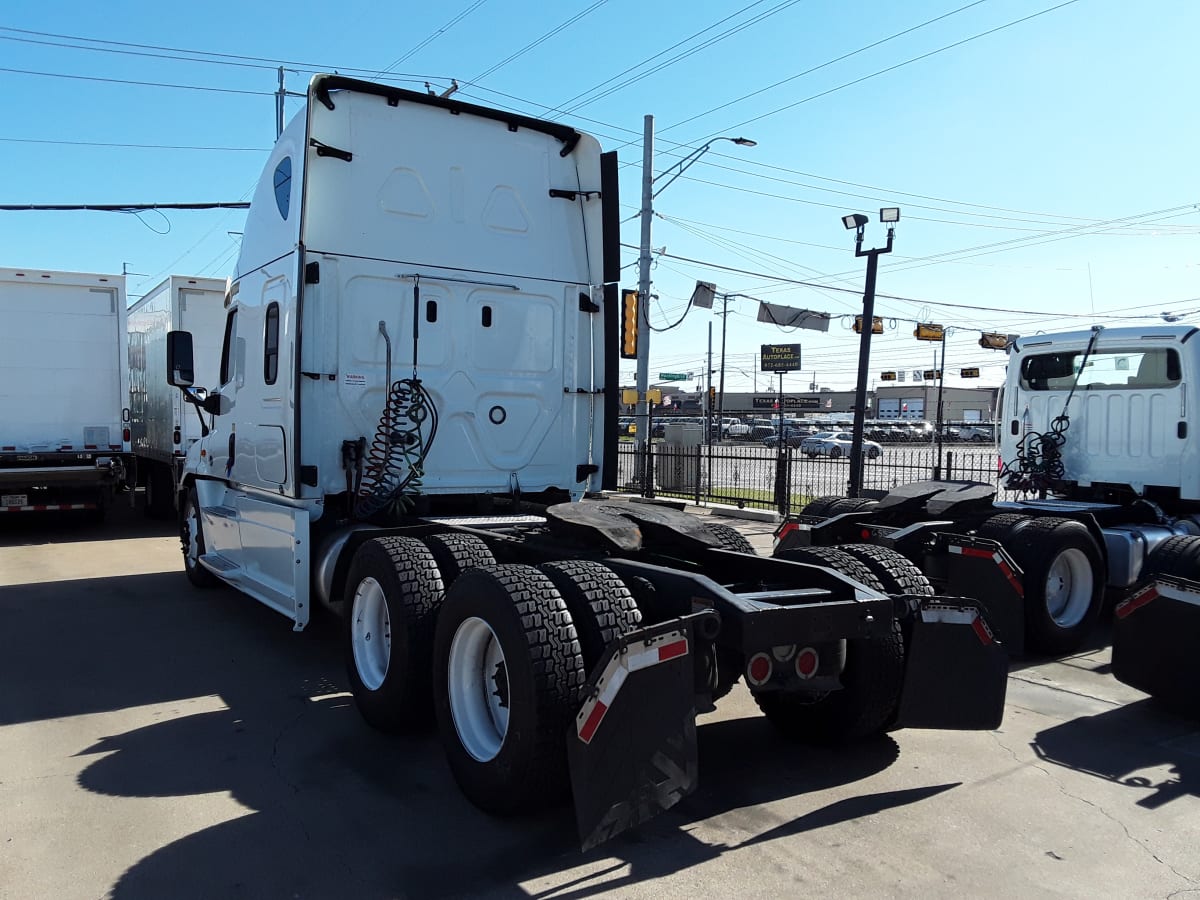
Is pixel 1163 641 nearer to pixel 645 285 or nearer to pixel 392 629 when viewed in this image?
pixel 392 629

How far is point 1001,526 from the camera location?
6805 millimetres

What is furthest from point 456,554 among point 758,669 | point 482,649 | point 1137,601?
point 1137,601

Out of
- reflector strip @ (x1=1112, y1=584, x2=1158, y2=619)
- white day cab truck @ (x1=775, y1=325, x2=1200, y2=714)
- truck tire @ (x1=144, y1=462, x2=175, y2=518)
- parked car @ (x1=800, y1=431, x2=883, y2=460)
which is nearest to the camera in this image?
reflector strip @ (x1=1112, y1=584, x2=1158, y2=619)

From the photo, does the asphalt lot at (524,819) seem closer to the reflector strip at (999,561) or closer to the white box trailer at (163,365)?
the reflector strip at (999,561)

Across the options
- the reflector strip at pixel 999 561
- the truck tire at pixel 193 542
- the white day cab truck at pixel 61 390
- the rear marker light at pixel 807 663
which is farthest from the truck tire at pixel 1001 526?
the white day cab truck at pixel 61 390

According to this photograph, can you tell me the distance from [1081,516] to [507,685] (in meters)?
5.68

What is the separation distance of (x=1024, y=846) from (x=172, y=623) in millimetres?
6875

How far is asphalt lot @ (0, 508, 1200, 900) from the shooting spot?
11.1ft

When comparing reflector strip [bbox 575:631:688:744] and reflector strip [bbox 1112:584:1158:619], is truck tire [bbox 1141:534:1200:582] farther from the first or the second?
reflector strip [bbox 575:631:688:744]

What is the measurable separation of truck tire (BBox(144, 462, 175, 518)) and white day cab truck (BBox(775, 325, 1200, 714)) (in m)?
11.6

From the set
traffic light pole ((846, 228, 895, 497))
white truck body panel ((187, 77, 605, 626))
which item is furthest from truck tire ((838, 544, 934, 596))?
traffic light pole ((846, 228, 895, 497))

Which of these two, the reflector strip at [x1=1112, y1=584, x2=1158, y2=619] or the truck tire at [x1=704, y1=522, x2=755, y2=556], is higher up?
the truck tire at [x1=704, y1=522, x2=755, y2=556]

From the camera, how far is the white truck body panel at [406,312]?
20.3ft

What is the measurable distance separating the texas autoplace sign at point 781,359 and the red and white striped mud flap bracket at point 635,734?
21.6m
